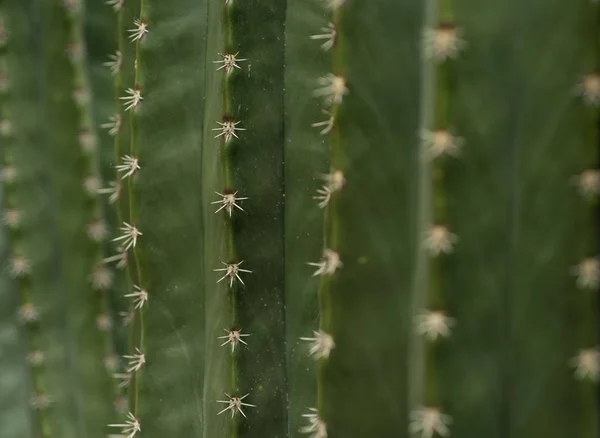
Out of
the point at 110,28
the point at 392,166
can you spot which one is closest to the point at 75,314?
the point at 110,28

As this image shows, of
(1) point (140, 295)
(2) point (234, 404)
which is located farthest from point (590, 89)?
(1) point (140, 295)

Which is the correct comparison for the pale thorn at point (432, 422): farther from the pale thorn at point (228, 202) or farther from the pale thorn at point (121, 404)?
the pale thorn at point (121, 404)

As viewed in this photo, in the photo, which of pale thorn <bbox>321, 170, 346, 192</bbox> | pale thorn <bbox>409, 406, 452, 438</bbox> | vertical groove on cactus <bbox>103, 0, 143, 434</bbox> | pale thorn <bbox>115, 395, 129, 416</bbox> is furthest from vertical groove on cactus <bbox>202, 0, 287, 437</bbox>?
pale thorn <bbox>115, 395, 129, 416</bbox>

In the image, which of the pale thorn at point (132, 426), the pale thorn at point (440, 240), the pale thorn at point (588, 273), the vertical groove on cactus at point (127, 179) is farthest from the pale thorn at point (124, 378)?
the pale thorn at point (588, 273)

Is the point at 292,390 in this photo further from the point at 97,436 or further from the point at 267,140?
the point at 97,436

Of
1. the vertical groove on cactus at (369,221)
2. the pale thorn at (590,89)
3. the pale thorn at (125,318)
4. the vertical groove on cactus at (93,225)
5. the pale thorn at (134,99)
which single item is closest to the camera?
the pale thorn at (590,89)

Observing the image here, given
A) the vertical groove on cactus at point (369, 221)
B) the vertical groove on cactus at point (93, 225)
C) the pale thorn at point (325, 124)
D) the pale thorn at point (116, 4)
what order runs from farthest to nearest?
the vertical groove on cactus at point (93, 225) → the pale thorn at point (116, 4) → the pale thorn at point (325, 124) → the vertical groove on cactus at point (369, 221)
